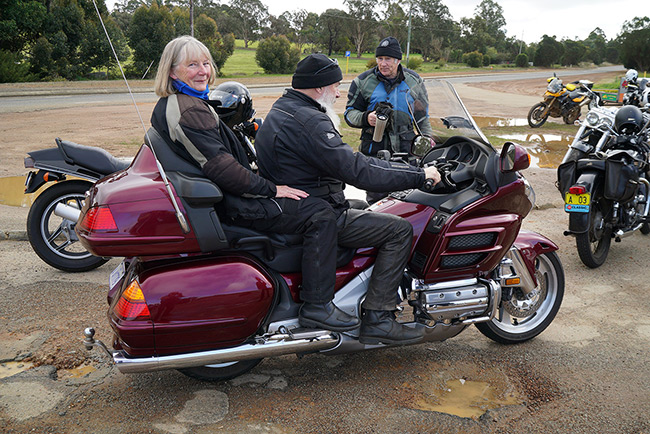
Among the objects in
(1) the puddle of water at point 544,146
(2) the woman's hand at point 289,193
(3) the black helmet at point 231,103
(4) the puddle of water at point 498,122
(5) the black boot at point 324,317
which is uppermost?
(3) the black helmet at point 231,103

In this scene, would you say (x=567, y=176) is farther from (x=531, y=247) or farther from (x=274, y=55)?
(x=274, y=55)

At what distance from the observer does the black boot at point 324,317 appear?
3.06 metres

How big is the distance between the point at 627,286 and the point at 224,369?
3703 mm

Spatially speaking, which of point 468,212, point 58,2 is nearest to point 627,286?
point 468,212

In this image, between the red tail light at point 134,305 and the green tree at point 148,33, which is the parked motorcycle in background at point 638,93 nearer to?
the red tail light at point 134,305

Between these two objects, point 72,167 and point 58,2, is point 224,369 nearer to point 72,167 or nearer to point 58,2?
point 72,167

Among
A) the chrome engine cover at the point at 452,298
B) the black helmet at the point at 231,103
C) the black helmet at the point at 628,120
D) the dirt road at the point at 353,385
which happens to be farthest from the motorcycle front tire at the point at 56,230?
the black helmet at the point at 628,120

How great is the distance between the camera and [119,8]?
5056 cm

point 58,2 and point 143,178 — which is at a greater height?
point 58,2

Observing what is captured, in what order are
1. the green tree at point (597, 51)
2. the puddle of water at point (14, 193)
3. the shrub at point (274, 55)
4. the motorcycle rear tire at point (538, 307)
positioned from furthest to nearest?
1. the green tree at point (597, 51)
2. the shrub at point (274, 55)
3. the puddle of water at point (14, 193)
4. the motorcycle rear tire at point (538, 307)

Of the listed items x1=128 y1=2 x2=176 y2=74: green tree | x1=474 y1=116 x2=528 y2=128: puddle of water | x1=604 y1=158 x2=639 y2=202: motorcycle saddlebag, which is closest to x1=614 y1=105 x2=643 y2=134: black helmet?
x1=604 y1=158 x2=639 y2=202: motorcycle saddlebag

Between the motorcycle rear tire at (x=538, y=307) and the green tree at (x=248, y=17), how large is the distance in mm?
69337

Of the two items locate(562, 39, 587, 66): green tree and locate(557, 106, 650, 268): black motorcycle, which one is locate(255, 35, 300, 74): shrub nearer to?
locate(557, 106, 650, 268): black motorcycle

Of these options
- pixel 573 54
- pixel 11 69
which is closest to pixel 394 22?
pixel 573 54
